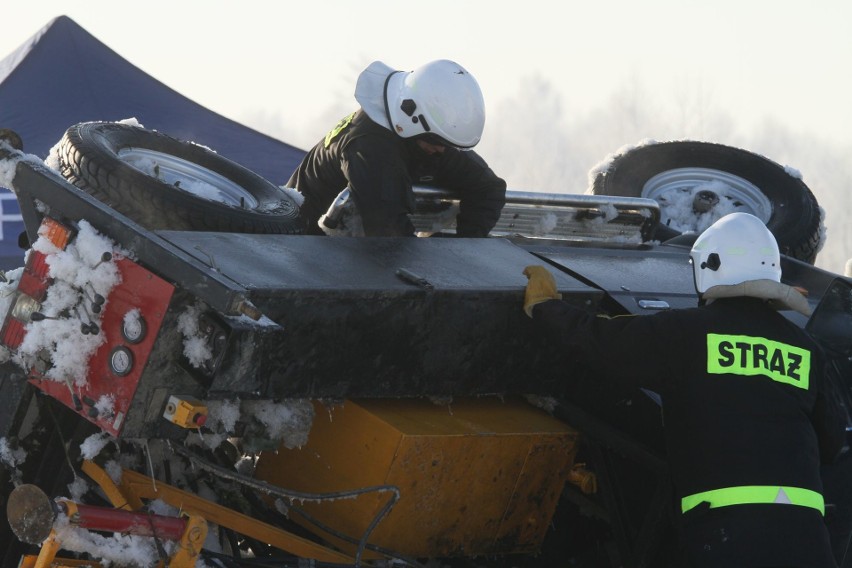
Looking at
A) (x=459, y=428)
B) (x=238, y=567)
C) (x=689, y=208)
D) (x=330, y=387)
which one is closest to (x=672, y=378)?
(x=459, y=428)

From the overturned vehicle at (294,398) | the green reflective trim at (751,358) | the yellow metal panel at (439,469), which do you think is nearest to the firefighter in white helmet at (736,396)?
the green reflective trim at (751,358)

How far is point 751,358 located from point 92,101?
33.8 ft

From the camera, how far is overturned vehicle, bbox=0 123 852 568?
3.39m

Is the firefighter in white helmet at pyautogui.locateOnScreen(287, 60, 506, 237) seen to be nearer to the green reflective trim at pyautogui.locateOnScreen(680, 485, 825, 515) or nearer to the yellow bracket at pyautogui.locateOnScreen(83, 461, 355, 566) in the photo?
the yellow bracket at pyautogui.locateOnScreen(83, 461, 355, 566)

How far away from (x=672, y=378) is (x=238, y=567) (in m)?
1.40

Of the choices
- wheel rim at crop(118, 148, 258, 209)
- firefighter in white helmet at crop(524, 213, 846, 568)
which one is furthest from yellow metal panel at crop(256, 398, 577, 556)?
wheel rim at crop(118, 148, 258, 209)

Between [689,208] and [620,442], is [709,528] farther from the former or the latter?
[689,208]

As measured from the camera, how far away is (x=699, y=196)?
7.36m

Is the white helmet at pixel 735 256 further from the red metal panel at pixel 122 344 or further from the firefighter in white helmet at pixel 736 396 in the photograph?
the red metal panel at pixel 122 344

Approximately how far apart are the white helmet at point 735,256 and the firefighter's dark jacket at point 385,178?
130cm

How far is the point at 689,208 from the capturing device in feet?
Result: 24.1

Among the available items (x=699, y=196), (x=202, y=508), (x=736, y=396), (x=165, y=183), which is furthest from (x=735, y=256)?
(x=699, y=196)

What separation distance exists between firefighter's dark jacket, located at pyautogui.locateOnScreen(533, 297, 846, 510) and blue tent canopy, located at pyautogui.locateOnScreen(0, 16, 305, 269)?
30.9 ft

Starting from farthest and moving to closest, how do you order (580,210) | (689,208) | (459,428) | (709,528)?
(689,208)
(580,210)
(459,428)
(709,528)
